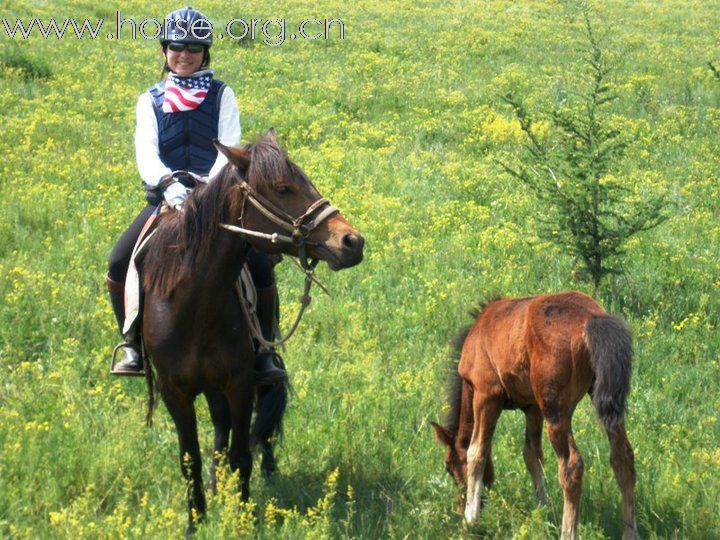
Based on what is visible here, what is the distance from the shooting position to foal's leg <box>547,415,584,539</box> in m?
4.74

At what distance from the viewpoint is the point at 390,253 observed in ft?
33.5

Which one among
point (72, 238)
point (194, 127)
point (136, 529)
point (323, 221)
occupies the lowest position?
point (136, 529)

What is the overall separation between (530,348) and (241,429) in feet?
5.66

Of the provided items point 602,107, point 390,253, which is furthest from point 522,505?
point 602,107

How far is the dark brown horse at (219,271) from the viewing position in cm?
475

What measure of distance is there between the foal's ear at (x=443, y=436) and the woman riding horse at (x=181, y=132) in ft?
3.17

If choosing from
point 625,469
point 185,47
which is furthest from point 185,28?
point 625,469

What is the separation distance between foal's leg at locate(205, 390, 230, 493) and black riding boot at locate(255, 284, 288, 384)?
12.3 inches

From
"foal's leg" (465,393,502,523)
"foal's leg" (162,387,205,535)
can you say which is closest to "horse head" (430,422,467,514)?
"foal's leg" (465,393,502,523)

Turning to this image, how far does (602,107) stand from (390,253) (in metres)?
9.16

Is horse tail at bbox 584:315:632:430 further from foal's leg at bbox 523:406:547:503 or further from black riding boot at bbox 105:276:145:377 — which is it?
black riding boot at bbox 105:276:145:377

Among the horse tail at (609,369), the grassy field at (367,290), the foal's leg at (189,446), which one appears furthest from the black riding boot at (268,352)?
the horse tail at (609,369)

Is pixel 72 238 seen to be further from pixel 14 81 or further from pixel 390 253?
pixel 14 81

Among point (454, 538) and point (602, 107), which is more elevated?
point (602, 107)
